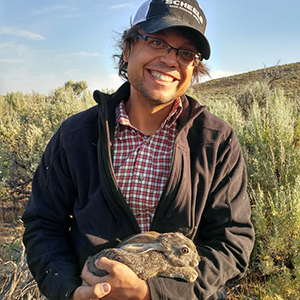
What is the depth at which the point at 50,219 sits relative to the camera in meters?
2.06

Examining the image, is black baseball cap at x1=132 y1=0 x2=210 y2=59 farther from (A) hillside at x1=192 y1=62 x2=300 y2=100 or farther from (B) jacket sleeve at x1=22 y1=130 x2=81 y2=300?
(A) hillside at x1=192 y1=62 x2=300 y2=100

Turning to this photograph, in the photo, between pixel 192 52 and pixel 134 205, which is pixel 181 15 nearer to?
pixel 192 52

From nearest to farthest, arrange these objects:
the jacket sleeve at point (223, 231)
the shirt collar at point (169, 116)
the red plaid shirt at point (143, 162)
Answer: the jacket sleeve at point (223, 231)
the red plaid shirt at point (143, 162)
the shirt collar at point (169, 116)

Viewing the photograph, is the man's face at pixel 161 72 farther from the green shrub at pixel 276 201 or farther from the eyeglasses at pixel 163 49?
the green shrub at pixel 276 201

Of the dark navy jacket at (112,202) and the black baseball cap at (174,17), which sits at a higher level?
the black baseball cap at (174,17)

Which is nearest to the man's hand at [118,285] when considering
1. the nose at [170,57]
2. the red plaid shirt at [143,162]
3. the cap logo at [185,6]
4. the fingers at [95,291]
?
the fingers at [95,291]

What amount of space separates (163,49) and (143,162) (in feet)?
2.62

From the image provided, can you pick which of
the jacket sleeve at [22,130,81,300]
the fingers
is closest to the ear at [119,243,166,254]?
the fingers

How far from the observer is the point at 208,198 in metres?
2.01

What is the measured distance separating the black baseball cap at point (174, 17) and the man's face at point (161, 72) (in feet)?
0.26

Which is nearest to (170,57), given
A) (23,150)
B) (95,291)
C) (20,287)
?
(95,291)

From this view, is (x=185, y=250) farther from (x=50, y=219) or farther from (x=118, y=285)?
(x=50, y=219)

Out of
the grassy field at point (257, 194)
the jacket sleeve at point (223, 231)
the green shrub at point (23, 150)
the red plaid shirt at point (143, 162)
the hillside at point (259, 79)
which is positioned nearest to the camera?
the jacket sleeve at point (223, 231)

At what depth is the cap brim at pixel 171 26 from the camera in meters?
1.90
